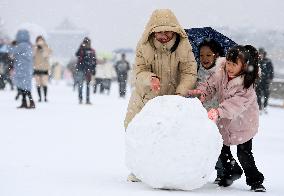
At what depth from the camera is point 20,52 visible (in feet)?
44.9

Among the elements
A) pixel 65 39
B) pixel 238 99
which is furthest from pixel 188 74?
pixel 65 39

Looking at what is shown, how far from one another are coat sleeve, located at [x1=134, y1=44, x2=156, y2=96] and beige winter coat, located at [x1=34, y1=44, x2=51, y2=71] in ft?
35.6

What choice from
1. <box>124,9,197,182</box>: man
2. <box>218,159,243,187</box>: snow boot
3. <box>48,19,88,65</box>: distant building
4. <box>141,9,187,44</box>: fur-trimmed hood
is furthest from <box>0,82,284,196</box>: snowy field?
<box>48,19,88,65</box>: distant building

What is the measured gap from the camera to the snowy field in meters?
4.68

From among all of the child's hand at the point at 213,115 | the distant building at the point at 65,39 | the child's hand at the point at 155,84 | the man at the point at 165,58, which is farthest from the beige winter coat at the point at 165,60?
the distant building at the point at 65,39

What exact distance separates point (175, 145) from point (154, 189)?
433 mm

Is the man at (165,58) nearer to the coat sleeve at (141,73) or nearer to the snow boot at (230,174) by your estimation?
the coat sleeve at (141,73)

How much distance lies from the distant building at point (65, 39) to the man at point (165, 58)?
7795 centimetres

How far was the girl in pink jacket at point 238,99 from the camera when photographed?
477cm

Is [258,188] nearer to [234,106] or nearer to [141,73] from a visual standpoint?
[234,106]

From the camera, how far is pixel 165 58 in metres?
5.13

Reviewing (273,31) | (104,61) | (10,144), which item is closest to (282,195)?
(10,144)

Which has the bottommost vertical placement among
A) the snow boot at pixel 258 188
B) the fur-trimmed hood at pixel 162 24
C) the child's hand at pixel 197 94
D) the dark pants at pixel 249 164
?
the snow boot at pixel 258 188

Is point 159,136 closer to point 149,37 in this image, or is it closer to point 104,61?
point 149,37
